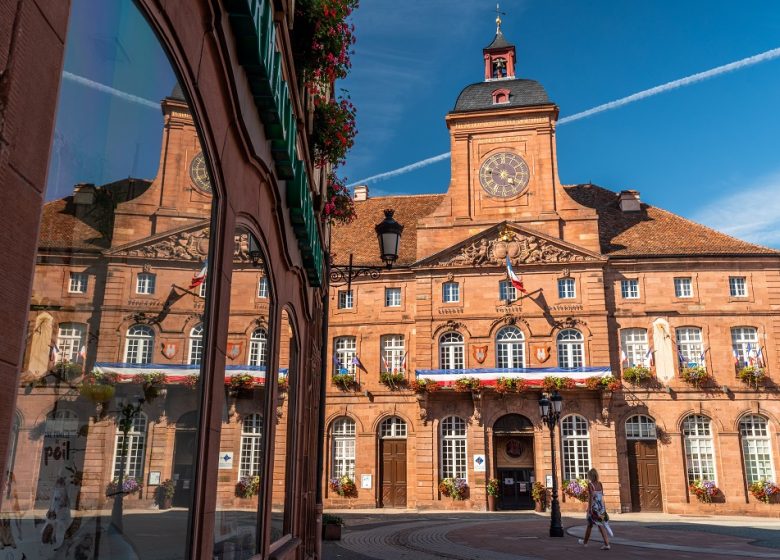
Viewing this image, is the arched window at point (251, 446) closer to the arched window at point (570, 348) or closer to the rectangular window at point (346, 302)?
the arched window at point (570, 348)

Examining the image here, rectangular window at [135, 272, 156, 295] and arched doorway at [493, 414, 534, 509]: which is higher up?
rectangular window at [135, 272, 156, 295]

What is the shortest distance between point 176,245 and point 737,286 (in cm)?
3623

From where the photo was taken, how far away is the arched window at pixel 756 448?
106 feet

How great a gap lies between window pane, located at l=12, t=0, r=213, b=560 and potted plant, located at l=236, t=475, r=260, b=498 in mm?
→ 1326

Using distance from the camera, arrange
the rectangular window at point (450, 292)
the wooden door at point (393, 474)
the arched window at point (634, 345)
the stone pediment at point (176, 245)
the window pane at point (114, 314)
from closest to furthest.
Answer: the window pane at point (114, 314) < the stone pediment at point (176, 245) < the arched window at point (634, 345) < the wooden door at point (393, 474) < the rectangular window at point (450, 292)

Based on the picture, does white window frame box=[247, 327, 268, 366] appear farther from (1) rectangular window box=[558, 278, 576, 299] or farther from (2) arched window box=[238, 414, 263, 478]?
(1) rectangular window box=[558, 278, 576, 299]

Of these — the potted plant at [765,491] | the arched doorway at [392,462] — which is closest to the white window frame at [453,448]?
the arched doorway at [392,462]

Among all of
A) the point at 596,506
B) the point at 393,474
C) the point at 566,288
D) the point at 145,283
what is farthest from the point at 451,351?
the point at 145,283

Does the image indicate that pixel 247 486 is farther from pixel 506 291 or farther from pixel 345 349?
pixel 345 349

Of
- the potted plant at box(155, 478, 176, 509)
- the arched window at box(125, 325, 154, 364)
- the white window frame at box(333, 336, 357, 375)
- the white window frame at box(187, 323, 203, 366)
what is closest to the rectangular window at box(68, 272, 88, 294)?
the arched window at box(125, 325, 154, 364)

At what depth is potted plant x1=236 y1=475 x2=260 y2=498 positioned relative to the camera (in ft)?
17.6

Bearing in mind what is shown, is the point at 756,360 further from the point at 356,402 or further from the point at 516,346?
the point at 356,402

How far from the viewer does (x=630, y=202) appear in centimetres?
4088

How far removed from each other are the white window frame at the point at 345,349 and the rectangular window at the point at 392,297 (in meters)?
2.74
